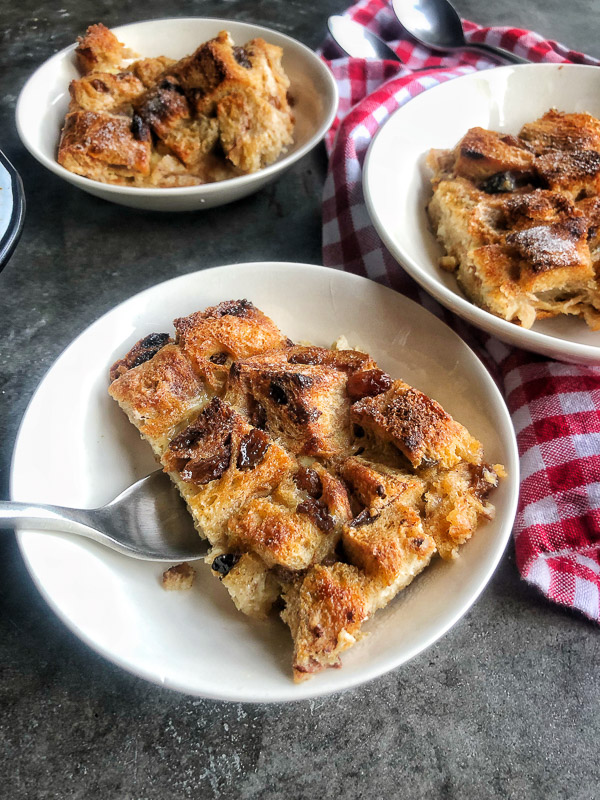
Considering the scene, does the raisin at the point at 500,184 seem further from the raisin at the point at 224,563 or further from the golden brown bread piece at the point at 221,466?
the raisin at the point at 224,563

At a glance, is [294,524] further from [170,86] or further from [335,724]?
[170,86]

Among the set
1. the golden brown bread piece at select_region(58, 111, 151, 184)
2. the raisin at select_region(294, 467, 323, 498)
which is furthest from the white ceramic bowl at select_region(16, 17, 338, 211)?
the raisin at select_region(294, 467, 323, 498)

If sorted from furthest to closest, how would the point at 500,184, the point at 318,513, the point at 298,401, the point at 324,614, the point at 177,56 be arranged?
1. the point at 177,56
2. the point at 500,184
3. the point at 298,401
4. the point at 318,513
5. the point at 324,614

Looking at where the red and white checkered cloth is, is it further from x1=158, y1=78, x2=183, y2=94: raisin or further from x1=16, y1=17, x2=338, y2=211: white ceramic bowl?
x1=158, y1=78, x2=183, y2=94: raisin

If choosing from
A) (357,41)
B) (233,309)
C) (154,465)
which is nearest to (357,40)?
(357,41)

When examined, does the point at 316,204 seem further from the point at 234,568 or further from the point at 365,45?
the point at 234,568

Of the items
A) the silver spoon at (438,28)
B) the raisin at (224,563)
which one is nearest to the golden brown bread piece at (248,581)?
the raisin at (224,563)
